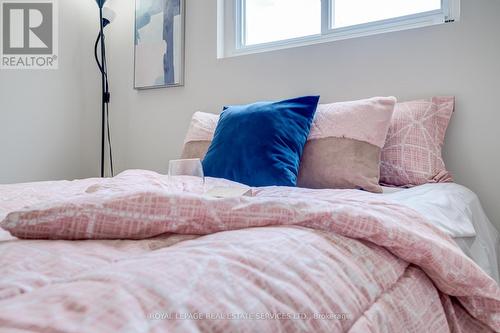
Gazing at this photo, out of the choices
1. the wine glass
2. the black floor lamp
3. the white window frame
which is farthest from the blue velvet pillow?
the black floor lamp

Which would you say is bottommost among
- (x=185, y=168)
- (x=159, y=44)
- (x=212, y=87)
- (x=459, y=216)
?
(x=459, y=216)

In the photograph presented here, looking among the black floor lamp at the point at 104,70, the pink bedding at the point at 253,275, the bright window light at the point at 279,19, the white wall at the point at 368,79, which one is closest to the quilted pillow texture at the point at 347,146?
the white wall at the point at 368,79

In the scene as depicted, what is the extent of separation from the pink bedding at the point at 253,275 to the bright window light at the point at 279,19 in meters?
1.69

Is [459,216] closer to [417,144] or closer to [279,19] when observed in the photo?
[417,144]

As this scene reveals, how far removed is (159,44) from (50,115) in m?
0.95

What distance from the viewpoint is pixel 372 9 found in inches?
78.0

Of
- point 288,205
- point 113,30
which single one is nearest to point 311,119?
point 288,205

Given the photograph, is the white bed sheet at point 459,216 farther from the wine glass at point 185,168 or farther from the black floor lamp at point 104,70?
the black floor lamp at point 104,70

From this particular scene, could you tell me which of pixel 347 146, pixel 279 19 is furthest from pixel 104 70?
pixel 347 146

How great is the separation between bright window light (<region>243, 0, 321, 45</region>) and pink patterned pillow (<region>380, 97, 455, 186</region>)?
2.75ft

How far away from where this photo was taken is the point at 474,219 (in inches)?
49.3

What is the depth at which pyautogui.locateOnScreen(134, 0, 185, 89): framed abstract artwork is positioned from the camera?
8.25 ft

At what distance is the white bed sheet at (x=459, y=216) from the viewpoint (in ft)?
3.33

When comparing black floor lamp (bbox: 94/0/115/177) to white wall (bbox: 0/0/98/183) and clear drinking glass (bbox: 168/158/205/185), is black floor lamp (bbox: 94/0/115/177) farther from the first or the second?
clear drinking glass (bbox: 168/158/205/185)
